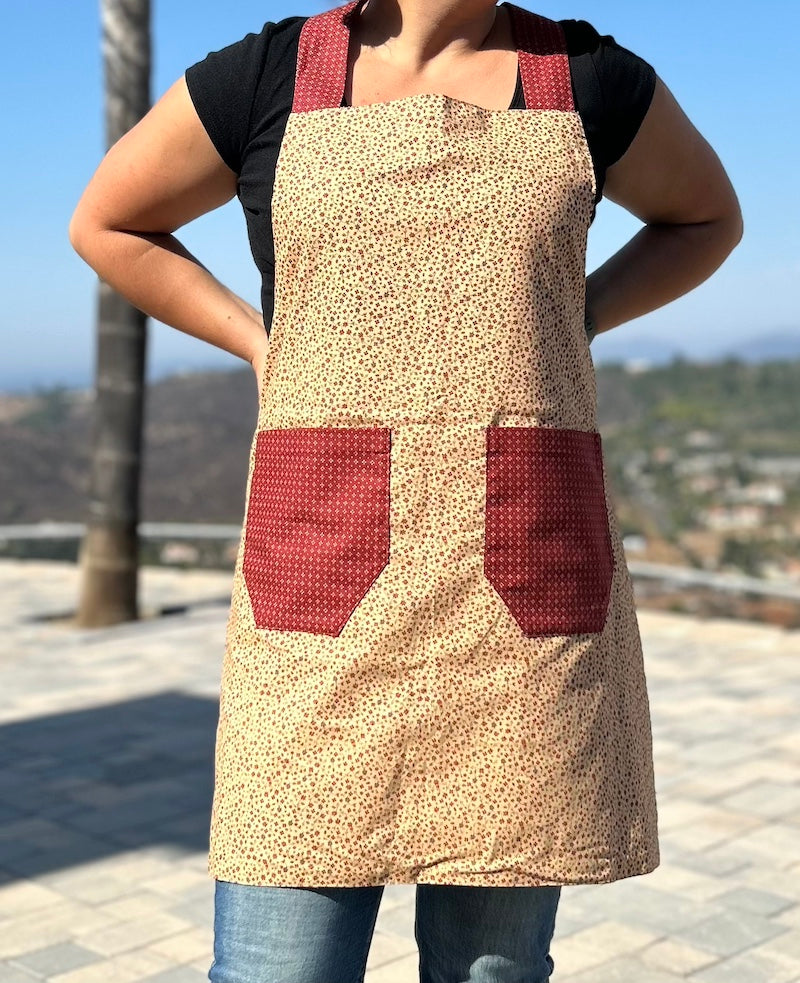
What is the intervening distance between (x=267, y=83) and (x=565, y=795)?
90 cm

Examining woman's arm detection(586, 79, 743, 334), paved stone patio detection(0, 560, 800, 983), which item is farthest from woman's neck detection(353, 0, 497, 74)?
paved stone patio detection(0, 560, 800, 983)

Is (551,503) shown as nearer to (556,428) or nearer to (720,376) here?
(556,428)

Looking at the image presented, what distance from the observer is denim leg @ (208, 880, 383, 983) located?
1.54 m

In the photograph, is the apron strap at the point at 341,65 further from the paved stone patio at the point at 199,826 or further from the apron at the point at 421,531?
→ the paved stone patio at the point at 199,826

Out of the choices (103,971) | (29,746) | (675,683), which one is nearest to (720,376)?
(675,683)

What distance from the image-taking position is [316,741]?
5.05 ft

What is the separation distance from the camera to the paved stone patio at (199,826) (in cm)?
317

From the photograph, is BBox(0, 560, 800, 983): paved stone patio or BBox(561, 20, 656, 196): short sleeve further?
BBox(0, 560, 800, 983): paved stone patio

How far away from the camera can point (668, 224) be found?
1.90 metres

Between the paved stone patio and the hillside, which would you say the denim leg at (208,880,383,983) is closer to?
the paved stone patio

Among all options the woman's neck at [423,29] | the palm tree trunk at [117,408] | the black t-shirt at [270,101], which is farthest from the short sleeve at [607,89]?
the palm tree trunk at [117,408]

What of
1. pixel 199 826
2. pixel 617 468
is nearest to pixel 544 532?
pixel 199 826

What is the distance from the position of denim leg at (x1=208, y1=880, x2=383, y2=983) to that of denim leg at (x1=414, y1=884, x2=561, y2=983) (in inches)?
5.4

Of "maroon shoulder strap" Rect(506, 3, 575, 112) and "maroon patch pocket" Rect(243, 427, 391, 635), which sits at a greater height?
"maroon shoulder strap" Rect(506, 3, 575, 112)
